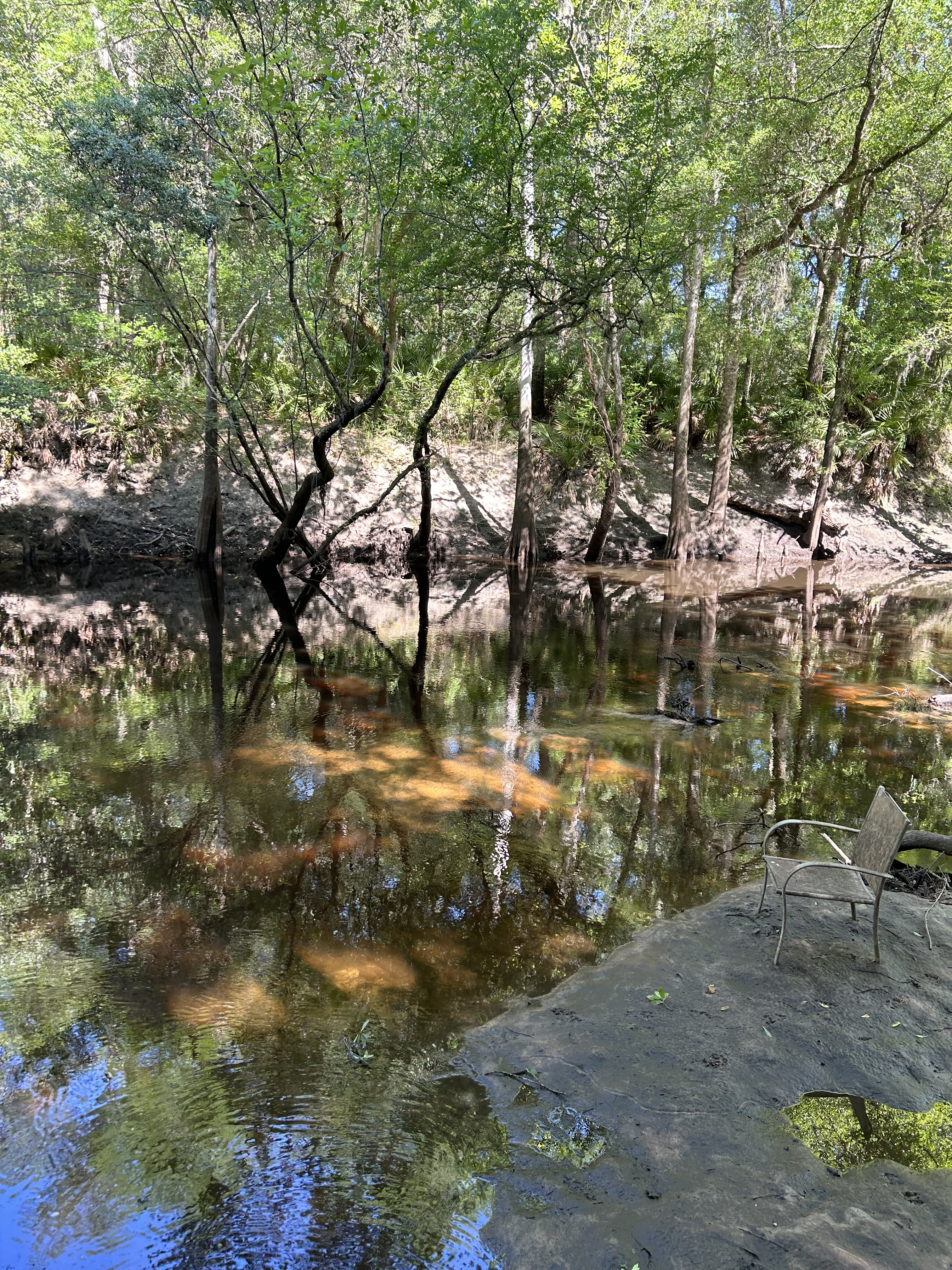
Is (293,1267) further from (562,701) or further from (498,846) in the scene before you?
(562,701)

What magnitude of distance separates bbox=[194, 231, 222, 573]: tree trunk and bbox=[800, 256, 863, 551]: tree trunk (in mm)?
15504

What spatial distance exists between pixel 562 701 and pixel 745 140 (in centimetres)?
1632

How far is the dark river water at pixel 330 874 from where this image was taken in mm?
2777

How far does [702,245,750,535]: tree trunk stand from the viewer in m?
22.0

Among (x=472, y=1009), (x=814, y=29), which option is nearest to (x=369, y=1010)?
(x=472, y=1009)

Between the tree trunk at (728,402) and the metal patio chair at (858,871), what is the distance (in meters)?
19.9

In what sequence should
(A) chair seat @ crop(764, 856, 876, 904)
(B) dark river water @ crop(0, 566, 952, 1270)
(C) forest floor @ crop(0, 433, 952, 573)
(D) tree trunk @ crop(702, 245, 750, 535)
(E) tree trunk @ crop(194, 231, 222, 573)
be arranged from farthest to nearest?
(D) tree trunk @ crop(702, 245, 750, 535)
(C) forest floor @ crop(0, 433, 952, 573)
(E) tree trunk @ crop(194, 231, 222, 573)
(A) chair seat @ crop(764, 856, 876, 904)
(B) dark river water @ crop(0, 566, 952, 1270)

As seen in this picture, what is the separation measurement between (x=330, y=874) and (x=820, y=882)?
A: 120 inches

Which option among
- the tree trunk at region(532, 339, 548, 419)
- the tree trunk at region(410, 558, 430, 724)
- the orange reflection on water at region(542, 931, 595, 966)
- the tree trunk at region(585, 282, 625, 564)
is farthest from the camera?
the tree trunk at region(532, 339, 548, 419)

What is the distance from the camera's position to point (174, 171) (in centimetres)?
1490

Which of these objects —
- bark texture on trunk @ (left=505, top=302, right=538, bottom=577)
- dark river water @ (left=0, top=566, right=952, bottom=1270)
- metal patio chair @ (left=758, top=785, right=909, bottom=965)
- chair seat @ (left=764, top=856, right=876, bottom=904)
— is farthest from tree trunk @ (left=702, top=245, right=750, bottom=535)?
metal patio chair @ (left=758, top=785, right=909, bottom=965)

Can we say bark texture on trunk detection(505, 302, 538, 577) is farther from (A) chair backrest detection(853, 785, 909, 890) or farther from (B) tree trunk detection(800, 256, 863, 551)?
(A) chair backrest detection(853, 785, 909, 890)

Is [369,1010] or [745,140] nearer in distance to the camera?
[369,1010]

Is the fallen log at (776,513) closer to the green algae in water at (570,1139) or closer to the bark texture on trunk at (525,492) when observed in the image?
the bark texture on trunk at (525,492)
